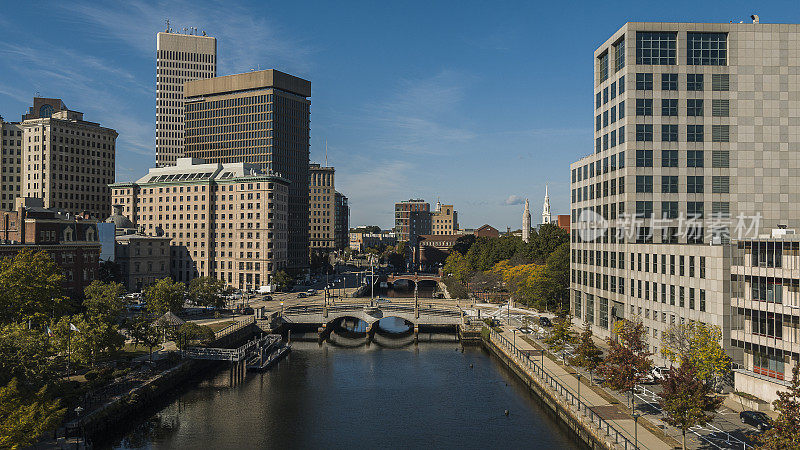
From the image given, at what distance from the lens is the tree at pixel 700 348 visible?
55.4m

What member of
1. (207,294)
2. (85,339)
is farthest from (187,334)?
(207,294)

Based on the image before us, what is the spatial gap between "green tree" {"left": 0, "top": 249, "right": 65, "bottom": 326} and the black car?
263ft

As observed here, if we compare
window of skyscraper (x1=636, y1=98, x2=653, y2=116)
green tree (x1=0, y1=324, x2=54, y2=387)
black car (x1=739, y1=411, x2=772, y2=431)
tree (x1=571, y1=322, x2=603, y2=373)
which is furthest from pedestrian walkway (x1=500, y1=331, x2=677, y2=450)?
green tree (x1=0, y1=324, x2=54, y2=387)

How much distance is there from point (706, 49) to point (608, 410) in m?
58.2

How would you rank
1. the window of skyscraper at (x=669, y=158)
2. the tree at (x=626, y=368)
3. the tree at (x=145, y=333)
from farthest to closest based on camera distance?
the window of skyscraper at (x=669, y=158)
the tree at (x=145, y=333)
the tree at (x=626, y=368)

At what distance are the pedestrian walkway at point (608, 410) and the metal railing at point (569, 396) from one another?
1.18 ft

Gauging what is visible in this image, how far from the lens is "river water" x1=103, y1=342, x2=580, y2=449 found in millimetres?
57531

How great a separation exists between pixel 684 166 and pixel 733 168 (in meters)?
6.95

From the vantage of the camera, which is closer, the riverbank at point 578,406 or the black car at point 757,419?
the black car at point 757,419

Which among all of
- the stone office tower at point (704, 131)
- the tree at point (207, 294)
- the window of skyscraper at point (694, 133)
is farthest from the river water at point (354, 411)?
the window of skyscraper at point (694, 133)

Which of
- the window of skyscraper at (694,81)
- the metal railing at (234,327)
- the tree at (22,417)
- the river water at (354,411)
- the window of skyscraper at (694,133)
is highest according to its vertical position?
the window of skyscraper at (694,81)

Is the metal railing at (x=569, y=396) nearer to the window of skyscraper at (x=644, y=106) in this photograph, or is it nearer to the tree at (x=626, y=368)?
the tree at (x=626, y=368)

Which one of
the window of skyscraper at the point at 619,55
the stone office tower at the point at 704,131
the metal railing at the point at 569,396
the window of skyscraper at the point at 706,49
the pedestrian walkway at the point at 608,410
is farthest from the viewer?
the window of skyscraper at the point at 619,55

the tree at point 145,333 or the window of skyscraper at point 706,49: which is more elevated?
the window of skyscraper at point 706,49
